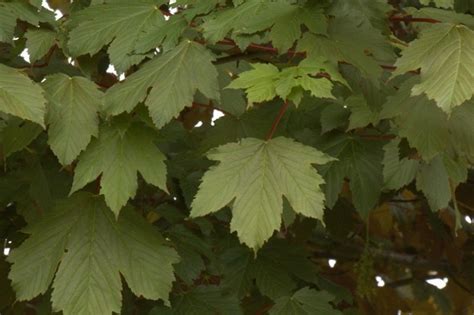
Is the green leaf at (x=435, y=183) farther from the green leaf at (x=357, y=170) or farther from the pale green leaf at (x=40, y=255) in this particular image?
the pale green leaf at (x=40, y=255)

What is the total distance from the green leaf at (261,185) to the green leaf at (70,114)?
0.22m

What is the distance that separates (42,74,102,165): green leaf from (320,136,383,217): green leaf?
554mm

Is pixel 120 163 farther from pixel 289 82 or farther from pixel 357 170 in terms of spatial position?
pixel 357 170

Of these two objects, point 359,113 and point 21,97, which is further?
point 359,113

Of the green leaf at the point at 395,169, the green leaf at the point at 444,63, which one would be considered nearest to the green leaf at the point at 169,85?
the green leaf at the point at 444,63

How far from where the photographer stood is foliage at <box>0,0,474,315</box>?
4.86 ft

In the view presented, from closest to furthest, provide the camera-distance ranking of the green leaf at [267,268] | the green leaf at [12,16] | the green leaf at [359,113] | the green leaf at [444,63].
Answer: the green leaf at [444,63], the green leaf at [12,16], the green leaf at [359,113], the green leaf at [267,268]

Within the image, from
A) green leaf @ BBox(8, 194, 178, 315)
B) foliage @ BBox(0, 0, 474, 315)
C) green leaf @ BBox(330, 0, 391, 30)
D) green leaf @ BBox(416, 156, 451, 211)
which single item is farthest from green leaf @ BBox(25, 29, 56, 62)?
green leaf @ BBox(416, 156, 451, 211)

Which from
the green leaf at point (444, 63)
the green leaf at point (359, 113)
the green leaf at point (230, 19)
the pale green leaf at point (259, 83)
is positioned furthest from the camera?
the green leaf at point (359, 113)

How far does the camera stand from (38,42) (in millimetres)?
1743

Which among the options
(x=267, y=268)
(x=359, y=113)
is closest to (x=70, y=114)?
(x=359, y=113)

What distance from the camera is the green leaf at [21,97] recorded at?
1.43 meters

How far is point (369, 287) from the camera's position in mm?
2320

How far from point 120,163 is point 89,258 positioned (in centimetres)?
19
